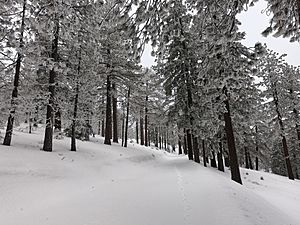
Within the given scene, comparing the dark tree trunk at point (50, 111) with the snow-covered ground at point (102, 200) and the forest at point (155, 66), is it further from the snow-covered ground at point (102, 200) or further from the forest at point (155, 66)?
the snow-covered ground at point (102, 200)

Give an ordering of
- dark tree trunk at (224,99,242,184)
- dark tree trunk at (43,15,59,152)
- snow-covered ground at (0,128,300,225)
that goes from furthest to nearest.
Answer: dark tree trunk at (224,99,242,184) → dark tree trunk at (43,15,59,152) → snow-covered ground at (0,128,300,225)

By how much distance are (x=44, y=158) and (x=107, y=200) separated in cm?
476

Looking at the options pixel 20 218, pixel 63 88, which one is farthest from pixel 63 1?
pixel 63 88

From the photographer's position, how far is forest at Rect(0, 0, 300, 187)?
18.2 ft

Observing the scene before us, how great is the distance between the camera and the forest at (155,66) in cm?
554

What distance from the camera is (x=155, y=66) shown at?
1811 centimetres

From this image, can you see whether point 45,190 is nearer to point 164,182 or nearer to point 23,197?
point 23,197

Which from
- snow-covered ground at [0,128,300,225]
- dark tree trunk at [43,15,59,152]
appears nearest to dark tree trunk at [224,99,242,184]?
snow-covered ground at [0,128,300,225]

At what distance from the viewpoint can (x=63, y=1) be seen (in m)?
4.73

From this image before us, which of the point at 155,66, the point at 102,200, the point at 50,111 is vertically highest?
the point at 155,66

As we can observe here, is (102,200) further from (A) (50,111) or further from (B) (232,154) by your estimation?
(B) (232,154)

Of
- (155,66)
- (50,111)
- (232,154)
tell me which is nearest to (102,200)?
(50,111)

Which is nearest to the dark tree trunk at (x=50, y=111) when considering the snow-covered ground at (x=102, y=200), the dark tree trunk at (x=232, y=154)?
the snow-covered ground at (x=102, y=200)

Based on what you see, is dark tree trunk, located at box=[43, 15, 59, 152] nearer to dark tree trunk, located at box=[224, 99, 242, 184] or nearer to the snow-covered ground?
the snow-covered ground
